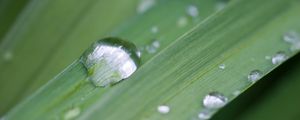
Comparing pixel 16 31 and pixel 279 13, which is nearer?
pixel 279 13

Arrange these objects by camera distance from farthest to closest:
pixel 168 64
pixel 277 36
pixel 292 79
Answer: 1. pixel 292 79
2. pixel 277 36
3. pixel 168 64

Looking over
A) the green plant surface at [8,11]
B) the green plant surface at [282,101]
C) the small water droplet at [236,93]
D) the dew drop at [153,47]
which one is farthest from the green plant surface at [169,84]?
the green plant surface at [8,11]

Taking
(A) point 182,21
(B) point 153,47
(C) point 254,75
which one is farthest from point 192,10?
(C) point 254,75

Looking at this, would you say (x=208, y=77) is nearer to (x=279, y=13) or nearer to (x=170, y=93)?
(x=170, y=93)

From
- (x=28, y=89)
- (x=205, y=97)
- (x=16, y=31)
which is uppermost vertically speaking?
(x=16, y=31)

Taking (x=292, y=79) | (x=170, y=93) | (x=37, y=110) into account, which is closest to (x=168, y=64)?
(x=170, y=93)

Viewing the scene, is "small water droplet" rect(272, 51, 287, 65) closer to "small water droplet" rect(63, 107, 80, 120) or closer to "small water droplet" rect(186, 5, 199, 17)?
"small water droplet" rect(186, 5, 199, 17)
